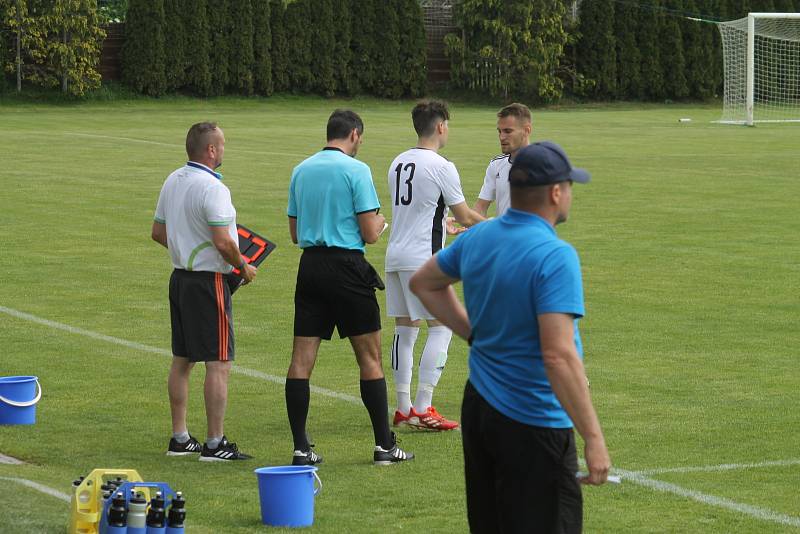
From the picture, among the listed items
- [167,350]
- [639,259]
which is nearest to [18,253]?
[167,350]

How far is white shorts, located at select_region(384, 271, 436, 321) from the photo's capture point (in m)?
9.59

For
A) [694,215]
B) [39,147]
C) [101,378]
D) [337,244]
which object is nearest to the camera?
[337,244]

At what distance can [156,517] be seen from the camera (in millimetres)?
6477

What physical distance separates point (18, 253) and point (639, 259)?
25.5ft

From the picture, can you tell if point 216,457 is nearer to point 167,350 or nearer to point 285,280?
point 167,350

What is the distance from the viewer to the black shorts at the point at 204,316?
880 cm

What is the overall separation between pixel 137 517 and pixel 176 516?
0.56 feet

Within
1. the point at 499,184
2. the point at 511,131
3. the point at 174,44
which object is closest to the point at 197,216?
the point at 511,131

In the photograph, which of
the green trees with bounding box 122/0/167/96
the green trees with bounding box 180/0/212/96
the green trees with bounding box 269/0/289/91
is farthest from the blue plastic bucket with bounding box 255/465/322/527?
the green trees with bounding box 269/0/289/91

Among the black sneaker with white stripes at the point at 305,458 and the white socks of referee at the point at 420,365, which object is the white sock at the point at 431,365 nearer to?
the white socks of referee at the point at 420,365

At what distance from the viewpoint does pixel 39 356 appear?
12219mm

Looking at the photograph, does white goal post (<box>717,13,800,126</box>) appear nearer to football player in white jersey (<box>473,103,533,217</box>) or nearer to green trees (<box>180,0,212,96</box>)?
green trees (<box>180,0,212,96</box>)

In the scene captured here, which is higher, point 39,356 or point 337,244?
point 337,244

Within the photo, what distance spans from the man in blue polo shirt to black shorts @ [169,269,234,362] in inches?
152
